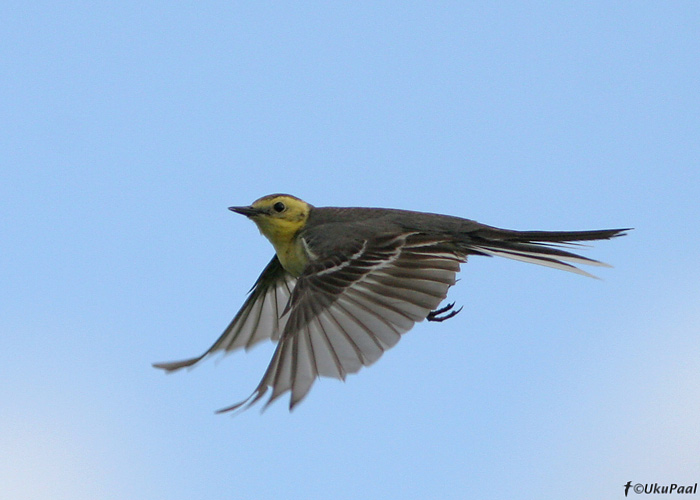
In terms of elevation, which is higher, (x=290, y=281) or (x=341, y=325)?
(x=290, y=281)

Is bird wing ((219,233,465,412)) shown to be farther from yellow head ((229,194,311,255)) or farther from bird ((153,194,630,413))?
yellow head ((229,194,311,255))

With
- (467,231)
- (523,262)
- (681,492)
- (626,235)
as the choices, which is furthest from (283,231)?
(681,492)

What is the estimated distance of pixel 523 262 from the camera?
8.98 meters

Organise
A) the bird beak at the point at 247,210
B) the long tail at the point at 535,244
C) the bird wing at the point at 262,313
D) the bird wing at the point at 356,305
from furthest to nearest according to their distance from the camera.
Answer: the bird wing at the point at 262,313 < the bird beak at the point at 247,210 < the long tail at the point at 535,244 < the bird wing at the point at 356,305

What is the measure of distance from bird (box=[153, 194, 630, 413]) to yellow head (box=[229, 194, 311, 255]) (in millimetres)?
11

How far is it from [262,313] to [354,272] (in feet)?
9.22

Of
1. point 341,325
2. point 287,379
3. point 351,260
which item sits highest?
point 351,260

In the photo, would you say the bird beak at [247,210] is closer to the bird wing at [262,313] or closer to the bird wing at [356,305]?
the bird wing at [262,313]

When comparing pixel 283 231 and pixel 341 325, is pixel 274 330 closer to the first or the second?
pixel 283 231

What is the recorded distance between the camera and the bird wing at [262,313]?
11.2 m

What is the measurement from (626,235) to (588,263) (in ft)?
2.43

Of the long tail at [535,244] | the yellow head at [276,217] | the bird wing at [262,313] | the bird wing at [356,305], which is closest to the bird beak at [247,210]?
the yellow head at [276,217]

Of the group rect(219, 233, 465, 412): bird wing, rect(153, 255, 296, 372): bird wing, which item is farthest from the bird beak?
rect(219, 233, 465, 412): bird wing

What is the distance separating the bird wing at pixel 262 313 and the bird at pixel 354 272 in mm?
15
